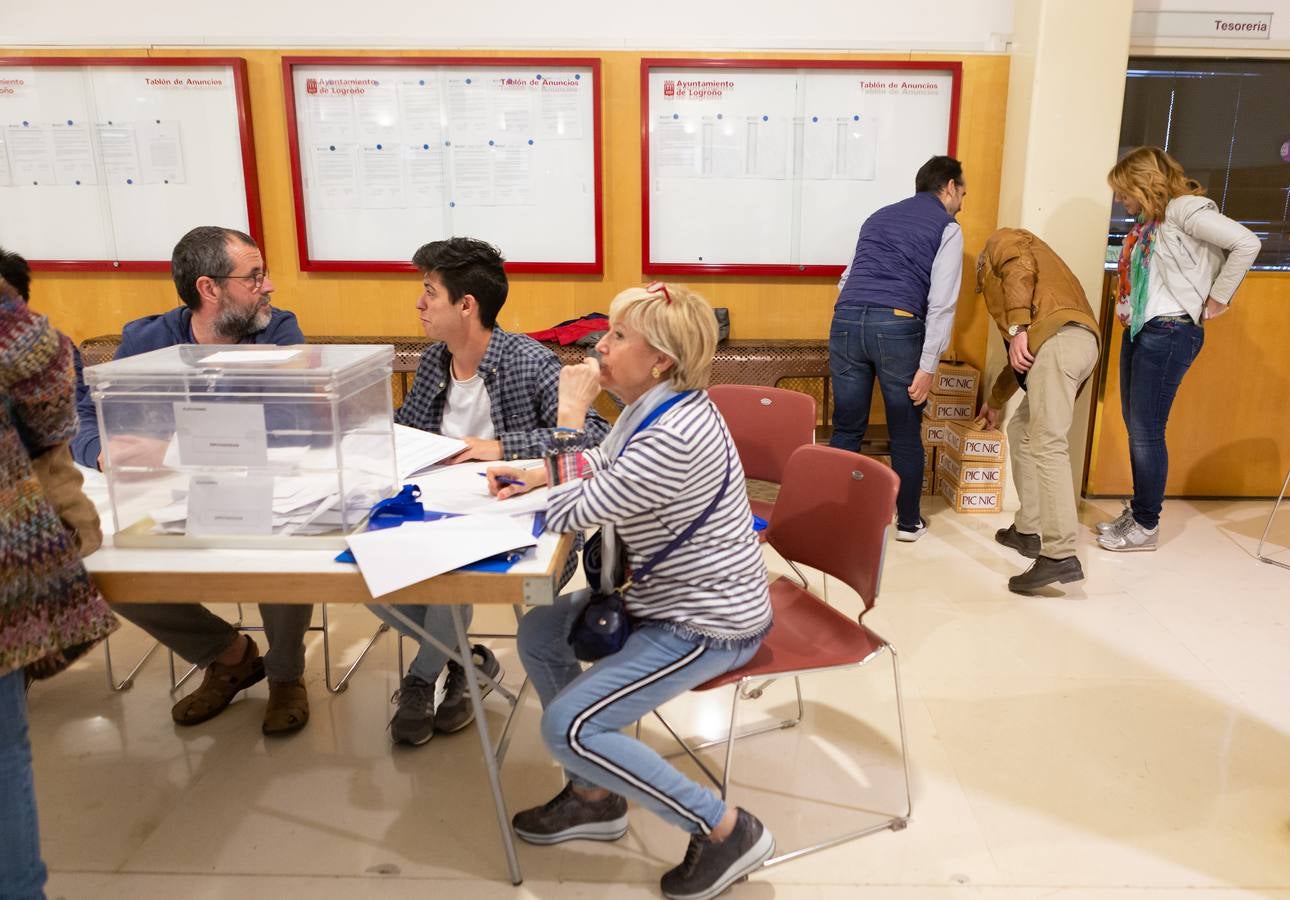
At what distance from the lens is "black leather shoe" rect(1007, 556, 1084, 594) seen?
351 cm

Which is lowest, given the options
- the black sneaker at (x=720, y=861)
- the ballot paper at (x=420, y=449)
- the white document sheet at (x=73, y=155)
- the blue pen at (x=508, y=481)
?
the black sneaker at (x=720, y=861)

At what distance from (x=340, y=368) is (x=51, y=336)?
434mm

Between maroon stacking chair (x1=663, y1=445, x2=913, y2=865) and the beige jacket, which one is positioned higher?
the beige jacket

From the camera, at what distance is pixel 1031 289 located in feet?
12.3

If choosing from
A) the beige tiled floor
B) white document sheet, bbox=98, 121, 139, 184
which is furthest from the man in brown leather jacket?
white document sheet, bbox=98, 121, 139, 184

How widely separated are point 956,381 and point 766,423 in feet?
6.01

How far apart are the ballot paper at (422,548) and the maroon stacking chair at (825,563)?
0.53 meters

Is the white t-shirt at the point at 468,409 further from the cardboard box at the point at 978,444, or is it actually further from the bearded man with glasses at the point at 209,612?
the cardboard box at the point at 978,444

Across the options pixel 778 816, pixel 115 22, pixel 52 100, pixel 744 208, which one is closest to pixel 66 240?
pixel 52 100

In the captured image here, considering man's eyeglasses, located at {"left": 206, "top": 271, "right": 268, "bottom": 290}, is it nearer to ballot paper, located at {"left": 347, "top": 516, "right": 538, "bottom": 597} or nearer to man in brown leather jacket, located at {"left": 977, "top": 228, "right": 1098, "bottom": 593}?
ballot paper, located at {"left": 347, "top": 516, "right": 538, "bottom": 597}

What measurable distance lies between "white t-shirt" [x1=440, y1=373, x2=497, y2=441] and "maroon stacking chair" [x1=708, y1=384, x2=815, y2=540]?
32.9 inches

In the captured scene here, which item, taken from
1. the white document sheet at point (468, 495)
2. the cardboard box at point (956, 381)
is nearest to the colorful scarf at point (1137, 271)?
the cardboard box at point (956, 381)

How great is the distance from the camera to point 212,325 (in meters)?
2.65

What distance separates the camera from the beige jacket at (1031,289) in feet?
11.9
